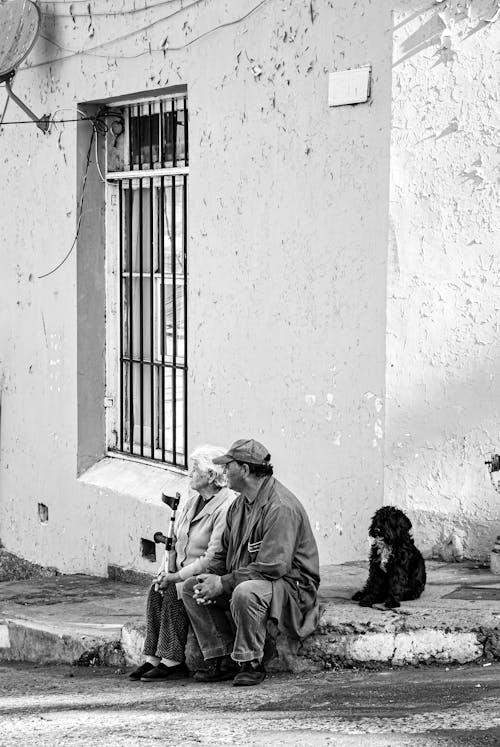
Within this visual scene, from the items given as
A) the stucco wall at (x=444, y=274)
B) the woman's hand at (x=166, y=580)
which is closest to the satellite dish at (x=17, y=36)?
the stucco wall at (x=444, y=274)

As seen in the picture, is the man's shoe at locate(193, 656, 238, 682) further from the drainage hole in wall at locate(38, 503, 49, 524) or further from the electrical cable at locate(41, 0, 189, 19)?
the electrical cable at locate(41, 0, 189, 19)

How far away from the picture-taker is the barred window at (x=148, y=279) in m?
9.27

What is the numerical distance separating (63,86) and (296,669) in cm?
567

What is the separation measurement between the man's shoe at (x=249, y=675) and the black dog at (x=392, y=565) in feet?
2.13

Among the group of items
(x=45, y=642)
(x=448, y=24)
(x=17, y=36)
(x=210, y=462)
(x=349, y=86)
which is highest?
(x=17, y=36)

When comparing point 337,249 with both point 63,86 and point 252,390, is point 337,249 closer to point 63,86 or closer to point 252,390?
point 252,390

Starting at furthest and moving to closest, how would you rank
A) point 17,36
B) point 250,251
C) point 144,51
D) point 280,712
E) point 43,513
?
point 43,513 → point 17,36 → point 144,51 → point 250,251 → point 280,712

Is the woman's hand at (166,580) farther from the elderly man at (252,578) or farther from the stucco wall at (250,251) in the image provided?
the stucco wall at (250,251)

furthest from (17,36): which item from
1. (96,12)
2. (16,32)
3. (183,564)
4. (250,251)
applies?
(183,564)

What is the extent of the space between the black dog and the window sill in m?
2.68

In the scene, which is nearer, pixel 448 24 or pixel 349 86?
pixel 448 24

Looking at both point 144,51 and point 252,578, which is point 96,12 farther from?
point 252,578

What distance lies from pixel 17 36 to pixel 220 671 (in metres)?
5.77

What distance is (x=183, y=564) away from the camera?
21.7ft
